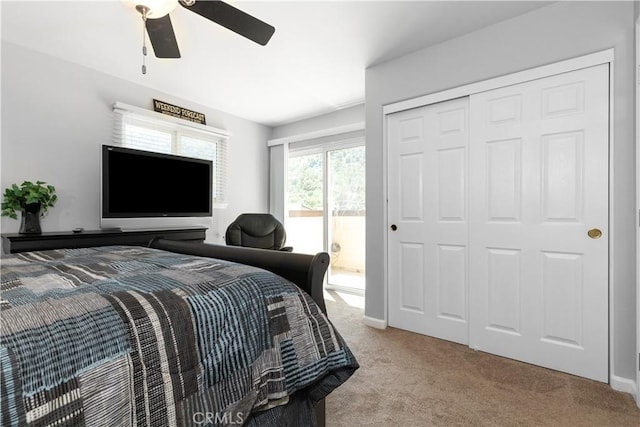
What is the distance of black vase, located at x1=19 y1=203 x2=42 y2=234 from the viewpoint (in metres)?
2.42

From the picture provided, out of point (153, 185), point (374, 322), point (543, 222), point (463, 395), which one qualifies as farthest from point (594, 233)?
point (153, 185)

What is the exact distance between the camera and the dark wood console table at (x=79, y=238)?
7.43 feet

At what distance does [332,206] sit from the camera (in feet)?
14.3

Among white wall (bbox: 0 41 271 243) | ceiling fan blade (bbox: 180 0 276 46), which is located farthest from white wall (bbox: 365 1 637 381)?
white wall (bbox: 0 41 271 243)

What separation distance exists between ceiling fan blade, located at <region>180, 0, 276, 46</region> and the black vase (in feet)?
6.71

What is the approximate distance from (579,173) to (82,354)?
8.71 ft

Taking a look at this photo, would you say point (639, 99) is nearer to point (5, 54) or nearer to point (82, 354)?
point (82, 354)

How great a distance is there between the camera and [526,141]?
221 cm

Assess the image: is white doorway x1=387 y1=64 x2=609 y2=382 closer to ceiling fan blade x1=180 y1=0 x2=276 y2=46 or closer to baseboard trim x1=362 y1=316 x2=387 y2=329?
baseboard trim x1=362 y1=316 x2=387 y2=329

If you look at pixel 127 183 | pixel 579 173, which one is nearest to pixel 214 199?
pixel 127 183

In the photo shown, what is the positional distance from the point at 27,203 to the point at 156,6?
1.94m

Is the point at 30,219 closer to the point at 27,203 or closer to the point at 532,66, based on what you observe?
the point at 27,203

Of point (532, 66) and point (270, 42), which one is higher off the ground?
point (270, 42)

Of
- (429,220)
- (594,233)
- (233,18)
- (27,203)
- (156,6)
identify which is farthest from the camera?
(429,220)
